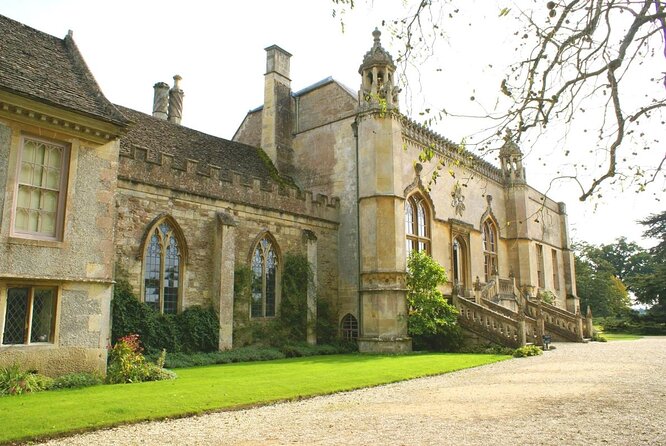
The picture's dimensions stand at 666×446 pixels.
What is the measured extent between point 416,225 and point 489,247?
27.5 feet

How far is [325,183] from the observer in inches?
910

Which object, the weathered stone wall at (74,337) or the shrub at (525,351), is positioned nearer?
the weathered stone wall at (74,337)

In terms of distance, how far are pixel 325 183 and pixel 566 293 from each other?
76.4ft

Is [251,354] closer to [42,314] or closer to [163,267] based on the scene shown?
[163,267]

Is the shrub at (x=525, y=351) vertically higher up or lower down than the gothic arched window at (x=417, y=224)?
lower down

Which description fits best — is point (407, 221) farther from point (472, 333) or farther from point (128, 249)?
point (128, 249)

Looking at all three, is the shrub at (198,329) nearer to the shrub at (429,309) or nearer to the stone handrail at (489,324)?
the shrub at (429,309)

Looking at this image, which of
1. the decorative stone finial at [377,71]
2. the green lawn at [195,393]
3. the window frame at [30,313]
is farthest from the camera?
the decorative stone finial at [377,71]

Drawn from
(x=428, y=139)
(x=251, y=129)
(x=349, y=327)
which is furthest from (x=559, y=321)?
(x=251, y=129)

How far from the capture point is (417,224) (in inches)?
948

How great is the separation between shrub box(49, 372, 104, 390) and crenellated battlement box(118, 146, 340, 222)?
20.8ft

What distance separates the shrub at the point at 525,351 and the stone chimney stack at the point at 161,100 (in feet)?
63.3

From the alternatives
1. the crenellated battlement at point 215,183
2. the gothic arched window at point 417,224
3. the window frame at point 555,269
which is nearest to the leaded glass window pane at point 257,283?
the crenellated battlement at point 215,183

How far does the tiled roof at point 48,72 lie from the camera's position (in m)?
10.8
